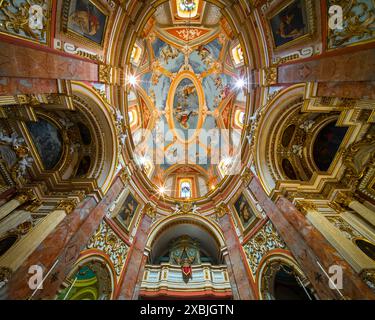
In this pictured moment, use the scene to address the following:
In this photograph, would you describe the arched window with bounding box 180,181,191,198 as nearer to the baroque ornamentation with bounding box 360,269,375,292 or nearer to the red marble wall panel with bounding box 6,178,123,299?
the red marble wall panel with bounding box 6,178,123,299

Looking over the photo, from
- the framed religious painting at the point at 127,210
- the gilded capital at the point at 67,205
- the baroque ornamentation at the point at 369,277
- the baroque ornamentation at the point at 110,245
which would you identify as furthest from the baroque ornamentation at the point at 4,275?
the baroque ornamentation at the point at 369,277

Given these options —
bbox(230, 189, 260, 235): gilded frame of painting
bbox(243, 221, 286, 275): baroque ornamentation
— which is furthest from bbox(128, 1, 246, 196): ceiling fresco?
bbox(243, 221, 286, 275): baroque ornamentation

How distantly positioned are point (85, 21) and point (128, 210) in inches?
349

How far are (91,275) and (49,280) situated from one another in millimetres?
4777

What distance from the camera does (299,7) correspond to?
6613 millimetres

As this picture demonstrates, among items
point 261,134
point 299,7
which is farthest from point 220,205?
point 299,7

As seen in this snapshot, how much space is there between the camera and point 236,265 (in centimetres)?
945

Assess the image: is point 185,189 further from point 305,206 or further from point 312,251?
point 312,251

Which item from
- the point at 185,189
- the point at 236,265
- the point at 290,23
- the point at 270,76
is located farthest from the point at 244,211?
the point at 290,23

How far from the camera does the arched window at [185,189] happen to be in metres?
17.1

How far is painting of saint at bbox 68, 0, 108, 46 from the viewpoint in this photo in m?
6.46

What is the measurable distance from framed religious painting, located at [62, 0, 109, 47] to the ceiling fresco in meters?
6.29

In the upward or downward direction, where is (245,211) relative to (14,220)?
upward
